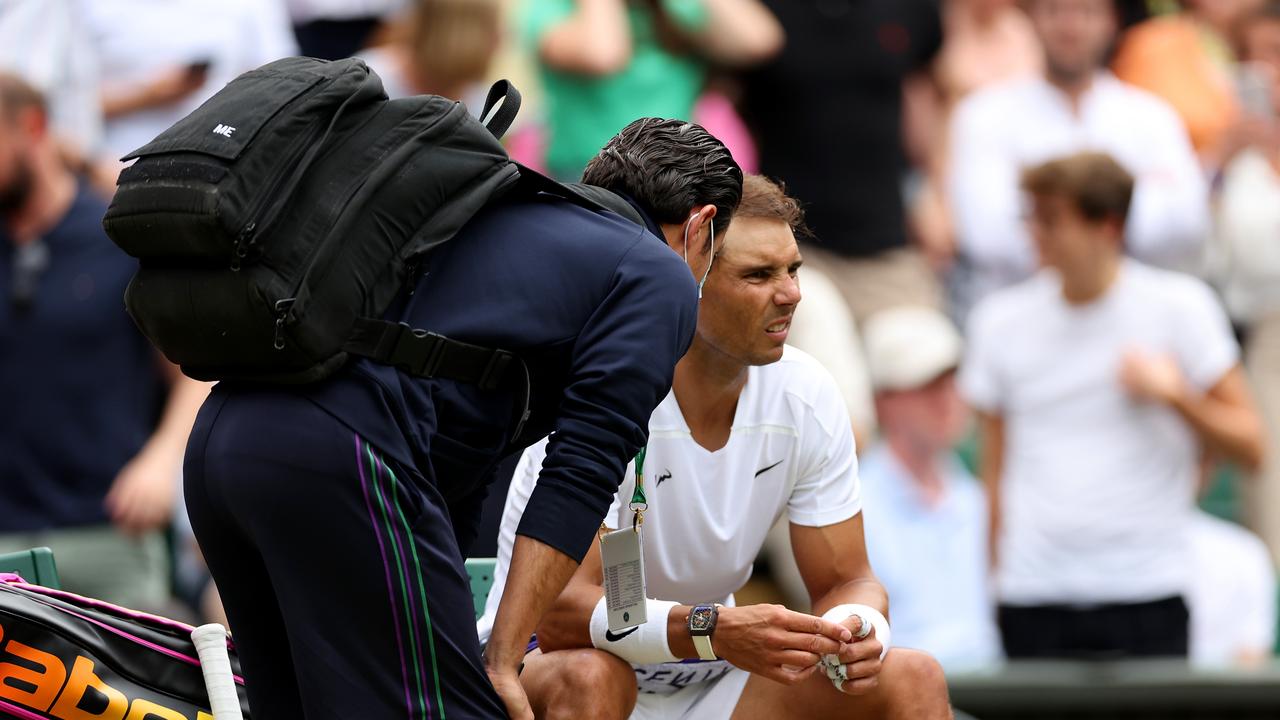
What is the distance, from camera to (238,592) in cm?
310

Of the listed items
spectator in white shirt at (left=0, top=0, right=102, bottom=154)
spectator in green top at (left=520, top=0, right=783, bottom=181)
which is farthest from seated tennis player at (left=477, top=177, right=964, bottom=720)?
spectator in white shirt at (left=0, top=0, right=102, bottom=154)

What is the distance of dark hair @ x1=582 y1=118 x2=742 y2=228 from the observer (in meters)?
3.40

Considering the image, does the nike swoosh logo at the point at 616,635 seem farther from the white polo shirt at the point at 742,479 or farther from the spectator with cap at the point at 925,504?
the spectator with cap at the point at 925,504

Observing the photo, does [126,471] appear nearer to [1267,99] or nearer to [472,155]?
[472,155]

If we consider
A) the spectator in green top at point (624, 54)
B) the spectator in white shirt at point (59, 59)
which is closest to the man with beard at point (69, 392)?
the spectator in white shirt at point (59, 59)

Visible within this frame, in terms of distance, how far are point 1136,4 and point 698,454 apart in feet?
15.6

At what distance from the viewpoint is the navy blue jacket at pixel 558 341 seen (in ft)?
9.78

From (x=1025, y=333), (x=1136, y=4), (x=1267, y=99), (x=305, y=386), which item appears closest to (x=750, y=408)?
(x=305, y=386)

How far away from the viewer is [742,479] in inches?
151

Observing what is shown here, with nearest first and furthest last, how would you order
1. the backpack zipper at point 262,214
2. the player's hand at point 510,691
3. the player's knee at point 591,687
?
the backpack zipper at point 262,214, the player's hand at point 510,691, the player's knee at point 591,687

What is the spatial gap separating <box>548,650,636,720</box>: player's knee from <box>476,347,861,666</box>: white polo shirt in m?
0.32

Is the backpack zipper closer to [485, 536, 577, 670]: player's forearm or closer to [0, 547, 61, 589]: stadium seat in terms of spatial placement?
[485, 536, 577, 670]: player's forearm

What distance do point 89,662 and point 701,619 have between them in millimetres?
1085

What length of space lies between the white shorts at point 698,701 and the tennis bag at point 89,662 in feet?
3.01
